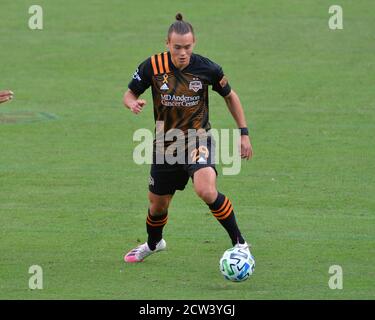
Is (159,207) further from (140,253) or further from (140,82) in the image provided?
(140,82)

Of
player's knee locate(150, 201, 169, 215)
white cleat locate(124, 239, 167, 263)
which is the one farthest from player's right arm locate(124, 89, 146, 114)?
white cleat locate(124, 239, 167, 263)

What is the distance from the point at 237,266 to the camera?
34.3ft

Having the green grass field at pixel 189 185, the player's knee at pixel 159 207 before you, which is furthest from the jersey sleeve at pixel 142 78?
the green grass field at pixel 189 185

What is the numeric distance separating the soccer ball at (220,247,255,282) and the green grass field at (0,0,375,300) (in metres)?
0.14

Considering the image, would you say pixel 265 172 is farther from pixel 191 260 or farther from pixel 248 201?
pixel 191 260

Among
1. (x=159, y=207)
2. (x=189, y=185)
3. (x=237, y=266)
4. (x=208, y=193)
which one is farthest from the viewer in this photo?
(x=189, y=185)

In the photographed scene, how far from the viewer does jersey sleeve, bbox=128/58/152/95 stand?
11172 millimetres

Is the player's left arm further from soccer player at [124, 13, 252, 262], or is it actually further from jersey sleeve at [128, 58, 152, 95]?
jersey sleeve at [128, 58, 152, 95]

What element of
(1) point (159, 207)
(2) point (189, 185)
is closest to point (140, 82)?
(1) point (159, 207)

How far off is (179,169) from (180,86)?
2.93 feet

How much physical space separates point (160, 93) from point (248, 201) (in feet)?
11.8

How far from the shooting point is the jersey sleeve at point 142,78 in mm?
11172

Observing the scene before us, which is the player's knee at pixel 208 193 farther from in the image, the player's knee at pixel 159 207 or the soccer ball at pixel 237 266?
the player's knee at pixel 159 207

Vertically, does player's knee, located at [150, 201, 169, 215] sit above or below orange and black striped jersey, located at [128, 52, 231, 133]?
below
